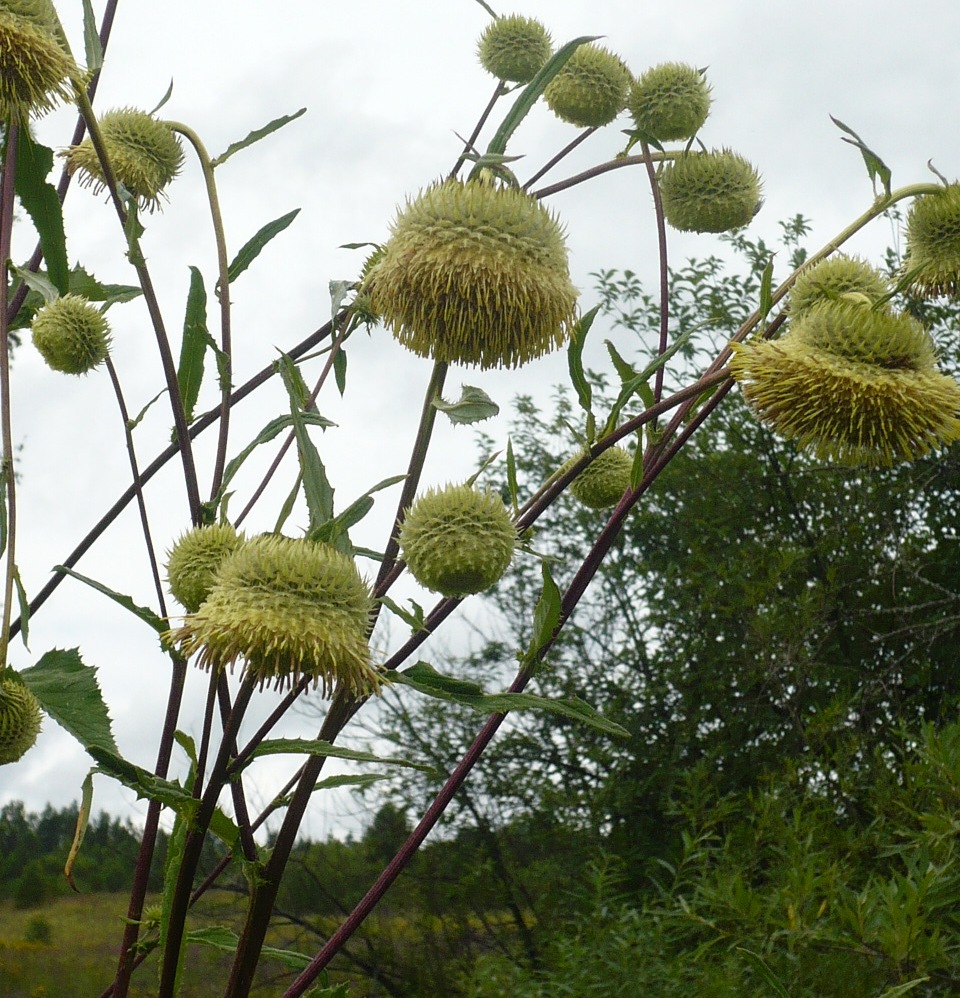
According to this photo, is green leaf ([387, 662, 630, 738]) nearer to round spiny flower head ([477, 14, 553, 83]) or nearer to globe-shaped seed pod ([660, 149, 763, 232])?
globe-shaped seed pod ([660, 149, 763, 232])

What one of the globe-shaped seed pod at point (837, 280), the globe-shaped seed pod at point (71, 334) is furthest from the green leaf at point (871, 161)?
the globe-shaped seed pod at point (71, 334)

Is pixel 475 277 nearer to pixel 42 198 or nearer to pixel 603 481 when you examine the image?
pixel 603 481

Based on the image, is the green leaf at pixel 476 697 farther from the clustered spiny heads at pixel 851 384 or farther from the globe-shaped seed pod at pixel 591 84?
the globe-shaped seed pod at pixel 591 84

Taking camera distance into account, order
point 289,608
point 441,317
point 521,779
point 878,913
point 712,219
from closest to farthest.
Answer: point 289,608 → point 441,317 → point 712,219 → point 878,913 → point 521,779

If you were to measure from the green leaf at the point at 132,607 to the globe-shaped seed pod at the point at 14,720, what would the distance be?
0.93ft

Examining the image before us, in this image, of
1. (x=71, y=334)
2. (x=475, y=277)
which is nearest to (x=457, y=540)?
(x=475, y=277)

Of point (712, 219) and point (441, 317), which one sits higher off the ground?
point (712, 219)

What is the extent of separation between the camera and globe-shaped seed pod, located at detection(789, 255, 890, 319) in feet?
4.56

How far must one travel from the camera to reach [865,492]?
6.59 metres

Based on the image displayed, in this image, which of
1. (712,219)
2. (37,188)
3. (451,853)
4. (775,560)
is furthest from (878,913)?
(451,853)

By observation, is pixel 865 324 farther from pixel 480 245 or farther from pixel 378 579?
pixel 378 579

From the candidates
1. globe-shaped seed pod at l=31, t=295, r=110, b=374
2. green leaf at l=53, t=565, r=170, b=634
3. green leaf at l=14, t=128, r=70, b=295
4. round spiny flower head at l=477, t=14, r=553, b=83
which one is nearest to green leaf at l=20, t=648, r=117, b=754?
green leaf at l=53, t=565, r=170, b=634

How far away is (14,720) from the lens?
1462 mm

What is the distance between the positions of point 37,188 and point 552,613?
0.87 m
